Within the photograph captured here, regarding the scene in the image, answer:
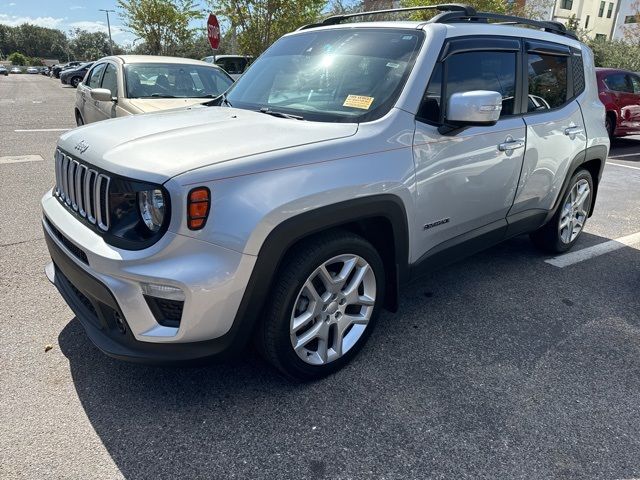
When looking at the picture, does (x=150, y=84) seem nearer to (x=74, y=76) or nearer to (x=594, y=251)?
(x=594, y=251)

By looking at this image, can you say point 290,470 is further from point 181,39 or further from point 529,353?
point 181,39

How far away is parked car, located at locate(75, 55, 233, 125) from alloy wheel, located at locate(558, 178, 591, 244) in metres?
4.27

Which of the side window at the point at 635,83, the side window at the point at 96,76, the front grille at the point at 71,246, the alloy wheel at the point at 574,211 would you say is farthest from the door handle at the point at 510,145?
the side window at the point at 635,83

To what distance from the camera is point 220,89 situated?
23.4ft

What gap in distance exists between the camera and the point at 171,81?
6812 millimetres

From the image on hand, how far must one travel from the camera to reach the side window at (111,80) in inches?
264

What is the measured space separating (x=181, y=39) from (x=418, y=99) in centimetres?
2364

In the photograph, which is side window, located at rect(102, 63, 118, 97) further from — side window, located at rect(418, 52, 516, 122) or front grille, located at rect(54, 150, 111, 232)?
side window, located at rect(418, 52, 516, 122)

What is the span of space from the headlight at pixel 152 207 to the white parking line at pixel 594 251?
11.6ft

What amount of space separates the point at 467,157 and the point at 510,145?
52cm

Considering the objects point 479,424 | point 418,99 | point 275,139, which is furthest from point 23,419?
point 418,99

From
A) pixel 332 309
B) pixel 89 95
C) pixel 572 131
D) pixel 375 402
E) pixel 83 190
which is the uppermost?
pixel 572 131

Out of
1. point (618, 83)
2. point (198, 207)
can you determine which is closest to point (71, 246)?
point (198, 207)

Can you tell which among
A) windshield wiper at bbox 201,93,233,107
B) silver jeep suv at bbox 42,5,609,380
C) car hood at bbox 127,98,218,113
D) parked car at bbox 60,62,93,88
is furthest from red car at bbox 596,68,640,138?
parked car at bbox 60,62,93,88
